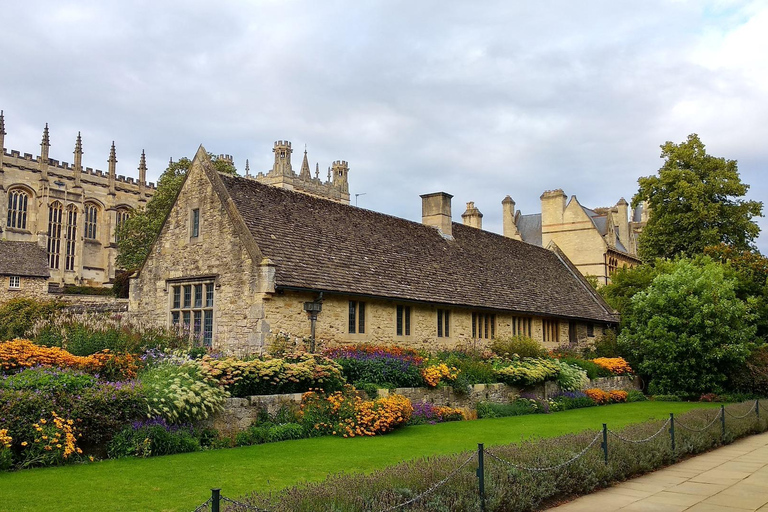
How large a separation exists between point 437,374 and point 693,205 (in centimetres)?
2591

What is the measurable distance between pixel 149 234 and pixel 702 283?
116 ft

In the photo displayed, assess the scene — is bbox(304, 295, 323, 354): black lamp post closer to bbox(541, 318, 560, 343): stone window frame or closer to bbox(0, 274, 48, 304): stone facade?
bbox(541, 318, 560, 343): stone window frame

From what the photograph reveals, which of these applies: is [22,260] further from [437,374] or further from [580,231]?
[580,231]

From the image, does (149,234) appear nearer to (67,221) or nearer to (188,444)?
(67,221)

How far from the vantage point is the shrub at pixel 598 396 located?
24.0 metres

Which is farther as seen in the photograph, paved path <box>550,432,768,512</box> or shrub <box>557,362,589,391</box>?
shrub <box>557,362,589,391</box>

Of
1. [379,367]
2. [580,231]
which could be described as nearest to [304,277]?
[379,367]

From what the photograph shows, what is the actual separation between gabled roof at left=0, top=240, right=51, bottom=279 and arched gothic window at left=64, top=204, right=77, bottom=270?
3017cm

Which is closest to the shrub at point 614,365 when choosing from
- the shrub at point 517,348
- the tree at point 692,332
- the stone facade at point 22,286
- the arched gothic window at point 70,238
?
the tree at point 692,332

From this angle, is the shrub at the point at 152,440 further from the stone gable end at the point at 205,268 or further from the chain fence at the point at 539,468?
the stone gable end at the point at 205,268

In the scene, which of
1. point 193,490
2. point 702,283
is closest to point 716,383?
point 702,283

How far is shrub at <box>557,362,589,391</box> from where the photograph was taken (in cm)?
2372

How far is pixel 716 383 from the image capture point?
2605 centimetres

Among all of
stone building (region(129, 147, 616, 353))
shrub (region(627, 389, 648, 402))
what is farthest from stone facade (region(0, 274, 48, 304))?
shrub (region(627, 389, 648, 402))
